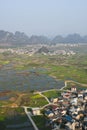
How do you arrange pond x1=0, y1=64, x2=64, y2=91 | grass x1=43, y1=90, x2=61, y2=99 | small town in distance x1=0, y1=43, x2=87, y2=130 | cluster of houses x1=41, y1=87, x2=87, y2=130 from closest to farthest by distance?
1. cluster of houses x1=41, y1=87, x2=87, y2=130
2. small town in distance x1=0, y1=43, x2=87, y2=130
3. grass x1=43, y1=90, x2=61, y2=99
4. pond x1=0, y1=64, x2=64, y2=91

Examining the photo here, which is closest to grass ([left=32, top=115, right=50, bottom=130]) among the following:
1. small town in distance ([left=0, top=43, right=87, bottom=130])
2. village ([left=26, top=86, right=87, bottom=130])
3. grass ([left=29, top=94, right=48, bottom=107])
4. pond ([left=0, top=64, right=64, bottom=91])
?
small town in distance ([left=0, top=43, right=87, bottom=130])

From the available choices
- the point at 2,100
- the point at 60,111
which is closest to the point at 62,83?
the point at 2,100

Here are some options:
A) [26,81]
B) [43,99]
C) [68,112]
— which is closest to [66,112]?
[68,112]

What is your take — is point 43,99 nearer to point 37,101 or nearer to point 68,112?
point 37,101

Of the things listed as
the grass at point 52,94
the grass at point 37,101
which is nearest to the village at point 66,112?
the grass at point 37,101

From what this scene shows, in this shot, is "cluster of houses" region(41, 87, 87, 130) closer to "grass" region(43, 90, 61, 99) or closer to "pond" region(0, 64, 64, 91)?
"grass" region(43, 90, 61, 99)

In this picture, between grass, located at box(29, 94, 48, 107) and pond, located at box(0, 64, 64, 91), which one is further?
pond, located at box(0, 64, 64, 91)

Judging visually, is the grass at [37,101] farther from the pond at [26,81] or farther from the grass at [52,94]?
the pond at [26,81]
